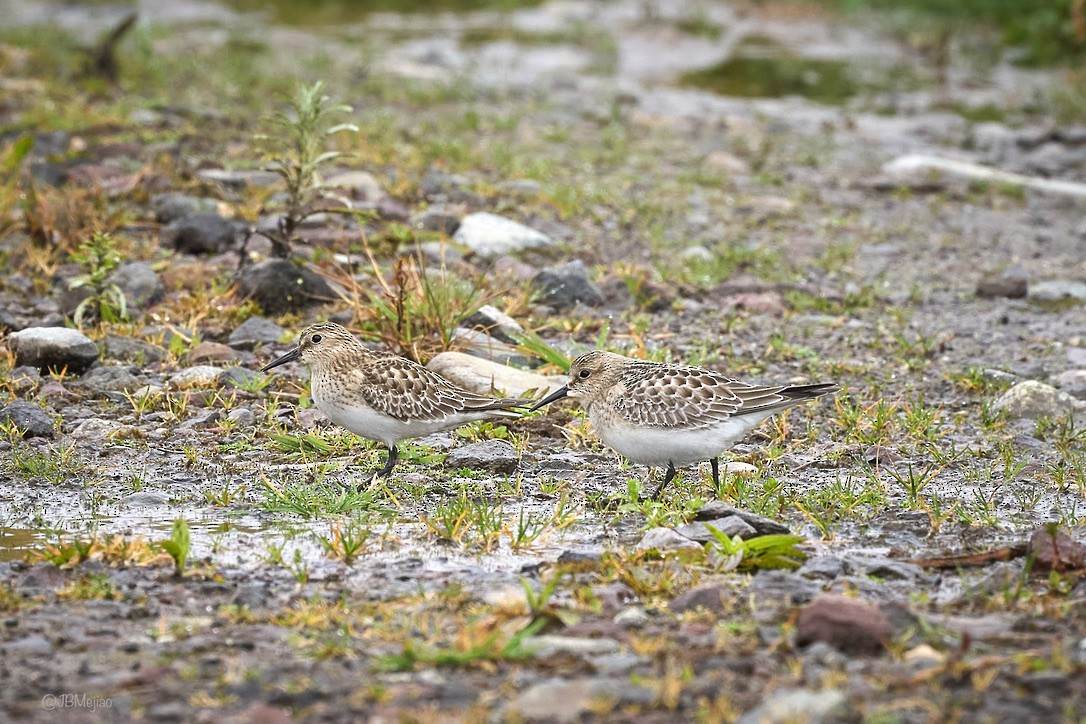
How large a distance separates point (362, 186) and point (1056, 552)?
8.69 m

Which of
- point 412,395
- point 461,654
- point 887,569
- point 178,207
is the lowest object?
point 887,569

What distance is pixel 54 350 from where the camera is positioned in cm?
1012

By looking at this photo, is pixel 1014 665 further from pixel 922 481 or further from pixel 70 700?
pixel 70 700

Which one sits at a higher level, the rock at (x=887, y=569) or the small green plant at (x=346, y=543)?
the small green plant at (x=346, y=543)

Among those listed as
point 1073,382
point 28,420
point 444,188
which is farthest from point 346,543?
point 444,188

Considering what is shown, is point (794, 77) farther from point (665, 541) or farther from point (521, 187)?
point (665, 541)

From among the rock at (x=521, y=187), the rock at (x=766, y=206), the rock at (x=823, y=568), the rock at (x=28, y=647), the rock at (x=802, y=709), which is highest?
the rock at (x=521, y=187)

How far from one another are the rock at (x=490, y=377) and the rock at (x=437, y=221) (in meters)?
2.99

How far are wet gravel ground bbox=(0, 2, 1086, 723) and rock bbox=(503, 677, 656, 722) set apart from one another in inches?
0.7

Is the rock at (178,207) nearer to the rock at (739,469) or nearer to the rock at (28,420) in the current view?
the rock at (28,420)

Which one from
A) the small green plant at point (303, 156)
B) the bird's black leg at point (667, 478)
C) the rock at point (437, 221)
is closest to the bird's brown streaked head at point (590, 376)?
the bird's black leg at point (667, 478)

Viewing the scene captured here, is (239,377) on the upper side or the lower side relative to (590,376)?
lower

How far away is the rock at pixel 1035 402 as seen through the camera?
9.98 meters

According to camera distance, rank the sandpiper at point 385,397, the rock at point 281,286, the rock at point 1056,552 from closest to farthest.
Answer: the rock at point 1056,552 < the sandpiper at point 385,397 < the rock at point 281,286
